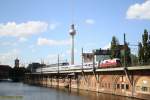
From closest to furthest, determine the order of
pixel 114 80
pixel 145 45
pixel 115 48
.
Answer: pixel 114 80 → pixel 145 45 → pixel 115 48

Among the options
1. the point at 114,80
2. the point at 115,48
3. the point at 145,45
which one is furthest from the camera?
the point at 115,48

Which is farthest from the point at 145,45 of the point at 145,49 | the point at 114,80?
the point at 114,80

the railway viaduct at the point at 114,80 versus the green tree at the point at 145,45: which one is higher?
the green tree at the point at 145,45

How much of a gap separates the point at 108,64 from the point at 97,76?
5745 millimetres

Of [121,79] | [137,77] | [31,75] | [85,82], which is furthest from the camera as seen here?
[31,75]

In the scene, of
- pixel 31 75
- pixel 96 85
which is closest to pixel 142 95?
pixel 96 85

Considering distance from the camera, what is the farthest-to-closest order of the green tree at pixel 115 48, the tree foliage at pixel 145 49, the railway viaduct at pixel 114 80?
the green tree at pixel 115 48, the tree foliage at pixel 145 49, the railway viaduct at pixel 114 80

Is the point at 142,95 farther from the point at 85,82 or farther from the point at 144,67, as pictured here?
the point at 85,82

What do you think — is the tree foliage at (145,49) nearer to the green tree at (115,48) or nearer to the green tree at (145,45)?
the green tree at (145,45)

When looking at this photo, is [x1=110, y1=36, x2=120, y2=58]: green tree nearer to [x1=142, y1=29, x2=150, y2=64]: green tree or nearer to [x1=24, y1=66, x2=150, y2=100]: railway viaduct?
[x1=24, y1=66, x2=150, y2=100]: railway viaduct

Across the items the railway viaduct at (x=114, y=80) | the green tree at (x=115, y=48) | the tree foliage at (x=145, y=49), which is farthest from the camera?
the green tree at (x=115, y=48)

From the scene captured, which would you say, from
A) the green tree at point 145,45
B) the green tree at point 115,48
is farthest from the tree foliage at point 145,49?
the green tree at point 115,48

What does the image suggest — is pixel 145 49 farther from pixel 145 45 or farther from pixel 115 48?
pixel 115 48

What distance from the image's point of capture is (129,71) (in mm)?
67312
